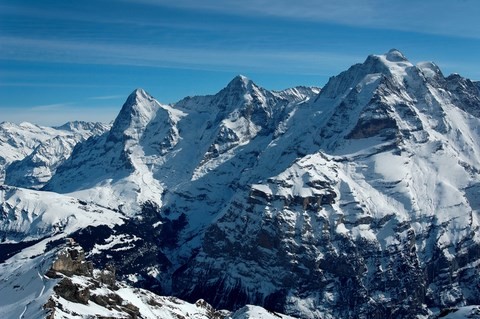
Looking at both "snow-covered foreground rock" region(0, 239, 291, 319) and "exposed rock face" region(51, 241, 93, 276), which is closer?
"snow-covered foreground rock" region(0, 239, 291, 319)

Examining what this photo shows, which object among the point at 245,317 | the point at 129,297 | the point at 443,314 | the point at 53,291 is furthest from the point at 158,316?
the point at 443,314

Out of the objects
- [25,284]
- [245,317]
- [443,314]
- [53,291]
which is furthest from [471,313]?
[25,284]

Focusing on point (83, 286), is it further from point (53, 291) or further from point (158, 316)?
point (158, 316)

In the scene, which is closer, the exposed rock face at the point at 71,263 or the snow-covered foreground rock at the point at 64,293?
the snow-covered foreground rock at the point at 64,293

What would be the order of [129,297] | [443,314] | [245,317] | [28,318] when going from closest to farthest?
[28,318]
[443,314]
[129,297]
[245,317]

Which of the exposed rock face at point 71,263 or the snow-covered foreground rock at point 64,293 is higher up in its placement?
the exposed rock face at point 71,263

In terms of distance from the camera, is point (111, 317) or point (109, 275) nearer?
point (111, 317)

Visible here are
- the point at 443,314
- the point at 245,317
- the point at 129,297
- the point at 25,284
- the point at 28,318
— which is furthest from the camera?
the point at 245,317

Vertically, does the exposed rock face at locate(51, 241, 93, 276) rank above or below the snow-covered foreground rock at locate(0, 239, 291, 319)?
above

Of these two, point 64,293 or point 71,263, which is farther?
point 71,263

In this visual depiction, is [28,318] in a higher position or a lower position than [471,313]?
lower

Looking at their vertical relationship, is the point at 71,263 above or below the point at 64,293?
above
